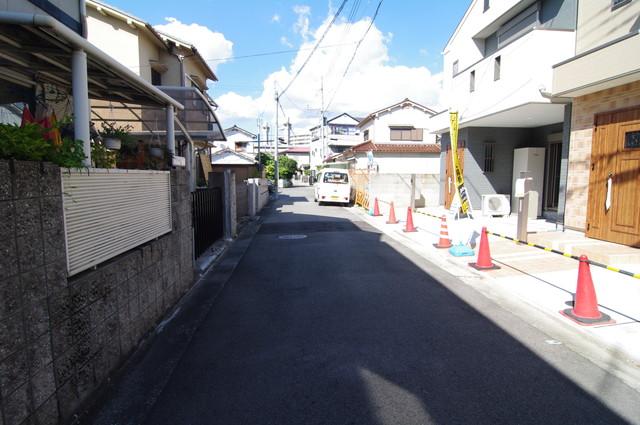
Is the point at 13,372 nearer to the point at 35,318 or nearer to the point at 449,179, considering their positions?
the point at 35,318

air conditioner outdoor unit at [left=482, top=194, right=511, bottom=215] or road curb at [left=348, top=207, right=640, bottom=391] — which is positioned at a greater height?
air conditioner outdoor unit at [left=482, top=194, right=511, bottom=215]

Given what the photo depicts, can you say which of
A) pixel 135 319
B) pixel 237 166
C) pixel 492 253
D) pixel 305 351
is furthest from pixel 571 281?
pixel 237 166

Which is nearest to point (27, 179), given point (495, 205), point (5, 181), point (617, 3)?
point (5, 181)

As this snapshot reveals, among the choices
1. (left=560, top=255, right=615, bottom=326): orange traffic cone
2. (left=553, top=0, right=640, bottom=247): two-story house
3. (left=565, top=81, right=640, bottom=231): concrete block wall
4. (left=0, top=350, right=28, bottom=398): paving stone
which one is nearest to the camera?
(left=0, top=350, right=28, bottom=398): paving stone

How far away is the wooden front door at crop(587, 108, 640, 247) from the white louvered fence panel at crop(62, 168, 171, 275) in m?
8.00

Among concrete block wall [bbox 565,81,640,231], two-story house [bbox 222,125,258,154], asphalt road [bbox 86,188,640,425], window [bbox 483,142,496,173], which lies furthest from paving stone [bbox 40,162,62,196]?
two-story house [bbox 222,125,258,154]

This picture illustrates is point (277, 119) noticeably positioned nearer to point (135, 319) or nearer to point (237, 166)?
point (237, 166)

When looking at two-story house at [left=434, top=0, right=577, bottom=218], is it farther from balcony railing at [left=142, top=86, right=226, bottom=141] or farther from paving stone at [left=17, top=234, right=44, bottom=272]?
paving stone at [left=17, top=234, right=44, bottom=272]

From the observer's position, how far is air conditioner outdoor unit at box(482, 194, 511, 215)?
13266mm

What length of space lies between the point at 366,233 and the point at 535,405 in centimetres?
846

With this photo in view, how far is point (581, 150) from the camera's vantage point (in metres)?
8.97

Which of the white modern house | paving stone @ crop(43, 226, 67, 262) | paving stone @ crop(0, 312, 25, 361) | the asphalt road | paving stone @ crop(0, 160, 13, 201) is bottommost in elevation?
the asphalt road

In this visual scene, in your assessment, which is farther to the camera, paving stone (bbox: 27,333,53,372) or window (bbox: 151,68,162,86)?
window (bbox: 151,68,162,86)

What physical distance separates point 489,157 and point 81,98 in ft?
46.0
